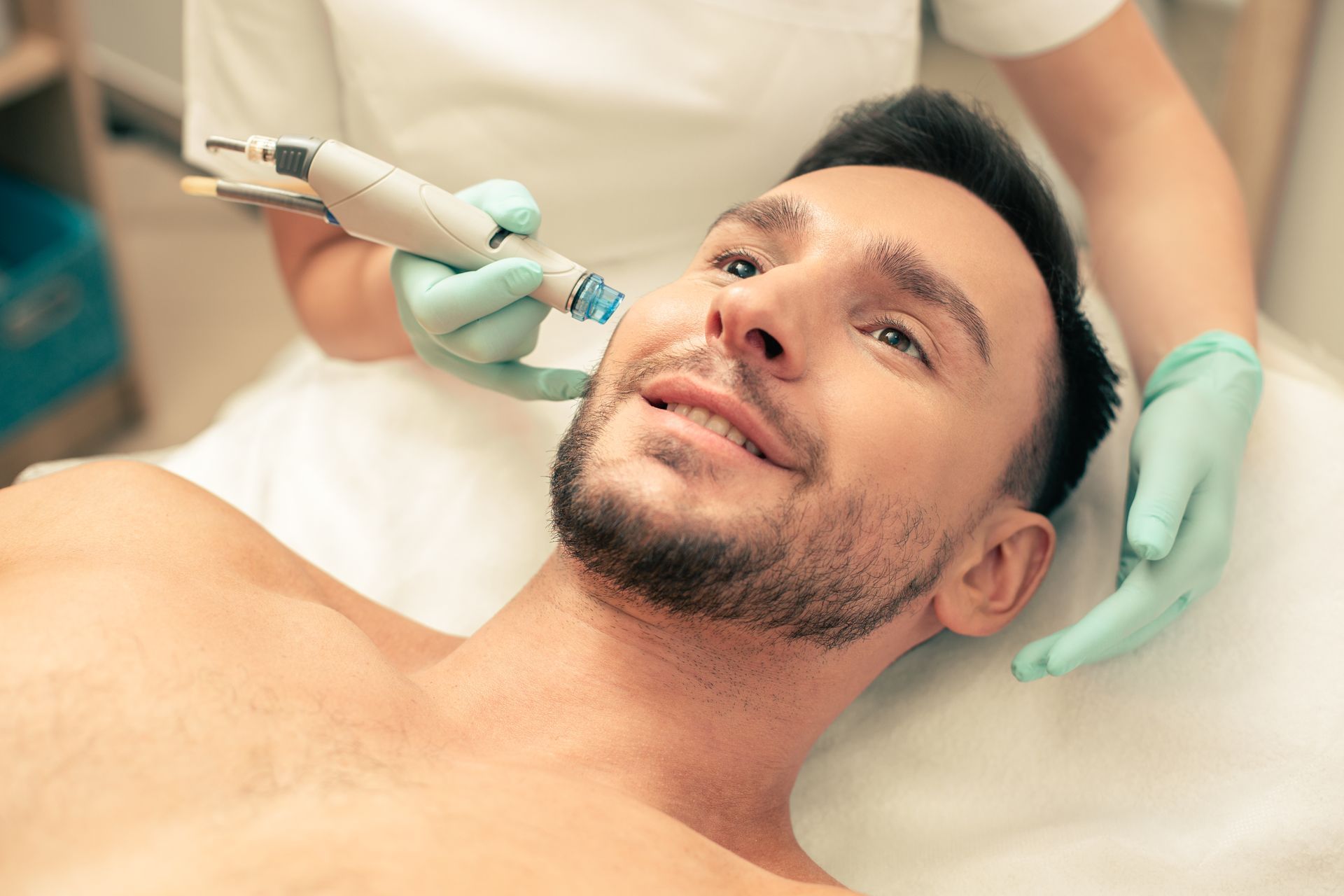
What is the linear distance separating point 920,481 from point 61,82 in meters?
1.94

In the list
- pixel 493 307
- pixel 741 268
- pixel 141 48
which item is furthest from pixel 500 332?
pixel 141 48

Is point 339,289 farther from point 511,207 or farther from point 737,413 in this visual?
point 737,413

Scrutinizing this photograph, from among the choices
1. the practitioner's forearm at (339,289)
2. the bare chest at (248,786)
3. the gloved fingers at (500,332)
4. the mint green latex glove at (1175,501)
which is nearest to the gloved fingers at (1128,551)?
the mint green latex glove at (1175,501)

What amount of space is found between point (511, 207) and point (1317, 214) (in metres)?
1.52

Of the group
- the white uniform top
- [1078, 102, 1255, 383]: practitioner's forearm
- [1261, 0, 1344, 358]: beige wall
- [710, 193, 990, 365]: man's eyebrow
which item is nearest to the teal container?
the white uniform top

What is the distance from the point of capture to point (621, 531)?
3.13 ft

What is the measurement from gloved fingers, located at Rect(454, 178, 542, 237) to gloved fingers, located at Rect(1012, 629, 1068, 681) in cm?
64

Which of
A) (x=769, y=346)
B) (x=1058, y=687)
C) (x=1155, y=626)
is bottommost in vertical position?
(x=1058, y=687)

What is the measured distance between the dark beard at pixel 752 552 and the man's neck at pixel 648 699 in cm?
5

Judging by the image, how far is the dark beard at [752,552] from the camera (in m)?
0.95

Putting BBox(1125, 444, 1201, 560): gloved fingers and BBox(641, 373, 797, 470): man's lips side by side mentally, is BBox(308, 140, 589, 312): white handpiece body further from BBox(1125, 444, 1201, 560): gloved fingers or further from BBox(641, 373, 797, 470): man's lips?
BBox(1125, 444, 1201, 560): gloved fingers

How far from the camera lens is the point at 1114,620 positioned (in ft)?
3.61

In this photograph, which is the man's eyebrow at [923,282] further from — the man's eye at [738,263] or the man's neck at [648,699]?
the man's neck at [648,699]

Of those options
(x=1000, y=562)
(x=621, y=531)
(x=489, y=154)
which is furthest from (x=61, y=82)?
(x=1000, y=562)
